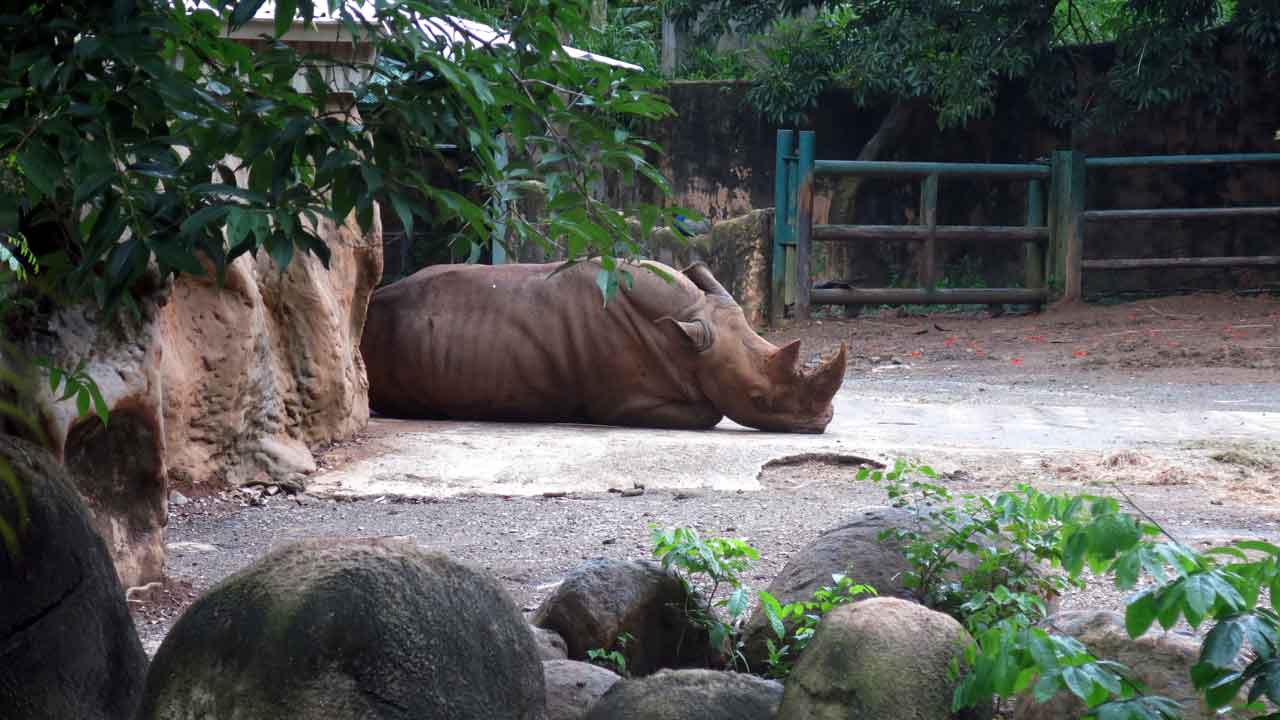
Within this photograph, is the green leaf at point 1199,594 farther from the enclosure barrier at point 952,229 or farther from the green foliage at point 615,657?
the enclosure barrier at point 952,229

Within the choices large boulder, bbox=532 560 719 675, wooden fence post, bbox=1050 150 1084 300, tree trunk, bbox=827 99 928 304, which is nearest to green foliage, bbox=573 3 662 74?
tree trunk, bbox=827 99 928 304

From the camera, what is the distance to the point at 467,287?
24.6ft

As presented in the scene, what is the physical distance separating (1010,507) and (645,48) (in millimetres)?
14827

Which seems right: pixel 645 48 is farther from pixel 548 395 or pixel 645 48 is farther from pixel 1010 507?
pixel 1010 507

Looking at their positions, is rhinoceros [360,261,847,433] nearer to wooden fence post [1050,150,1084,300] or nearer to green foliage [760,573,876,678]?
green foliage [760,573,876,678]

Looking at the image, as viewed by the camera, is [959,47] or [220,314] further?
[959,47]

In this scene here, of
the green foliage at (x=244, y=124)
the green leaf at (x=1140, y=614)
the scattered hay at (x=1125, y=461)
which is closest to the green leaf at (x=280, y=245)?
the green foliage at (x=244, y=124)

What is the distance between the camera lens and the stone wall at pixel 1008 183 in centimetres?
1357

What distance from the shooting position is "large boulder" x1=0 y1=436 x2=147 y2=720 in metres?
2.23

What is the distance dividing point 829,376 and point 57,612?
4.93 m

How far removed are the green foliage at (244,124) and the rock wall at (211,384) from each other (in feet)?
1.41

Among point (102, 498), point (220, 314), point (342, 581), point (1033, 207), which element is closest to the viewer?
point (342, 581)

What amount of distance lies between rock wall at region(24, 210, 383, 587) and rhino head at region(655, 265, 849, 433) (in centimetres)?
161

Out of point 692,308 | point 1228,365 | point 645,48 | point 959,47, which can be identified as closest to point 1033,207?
point 959,47
